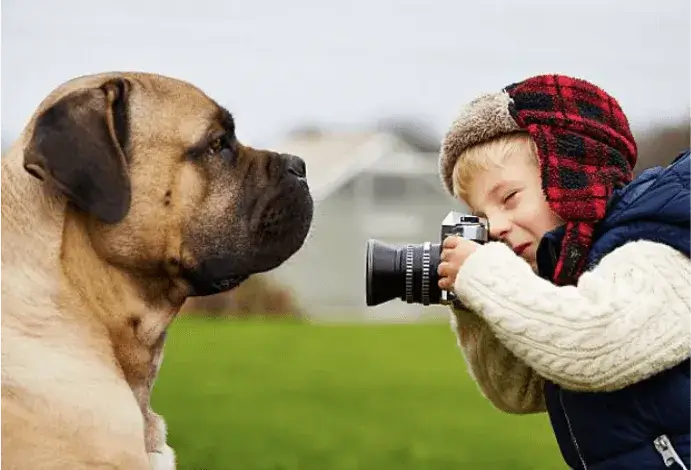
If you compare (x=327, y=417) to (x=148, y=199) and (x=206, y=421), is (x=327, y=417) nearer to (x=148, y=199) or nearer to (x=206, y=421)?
(x=206, y=421)

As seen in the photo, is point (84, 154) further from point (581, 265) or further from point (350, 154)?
point (350, 154)

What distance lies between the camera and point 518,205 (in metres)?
2.47

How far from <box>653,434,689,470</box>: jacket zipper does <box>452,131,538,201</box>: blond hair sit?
0.69 meters

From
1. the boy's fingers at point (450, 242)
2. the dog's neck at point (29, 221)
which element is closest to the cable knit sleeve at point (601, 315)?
the boy's fingers at point (450, 242)

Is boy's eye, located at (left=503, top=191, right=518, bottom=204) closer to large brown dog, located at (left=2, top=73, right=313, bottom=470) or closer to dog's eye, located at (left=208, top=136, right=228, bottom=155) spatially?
large brown dog, located at (left=2, top=73, right=313, bottom=470)

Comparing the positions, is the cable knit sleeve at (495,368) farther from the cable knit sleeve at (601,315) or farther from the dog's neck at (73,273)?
the dog's neck at (73,273)

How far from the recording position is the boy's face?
2459 millimetres

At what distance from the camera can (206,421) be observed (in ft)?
18.4

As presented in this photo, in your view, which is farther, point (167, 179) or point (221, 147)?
point (221, 147)

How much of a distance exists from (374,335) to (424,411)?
5.79 m

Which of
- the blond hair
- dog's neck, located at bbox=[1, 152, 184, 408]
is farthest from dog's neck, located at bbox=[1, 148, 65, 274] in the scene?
the blond hair

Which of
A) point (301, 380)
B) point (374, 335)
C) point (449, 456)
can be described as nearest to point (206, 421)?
point (449, 456)

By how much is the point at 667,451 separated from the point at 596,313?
0.37 meters

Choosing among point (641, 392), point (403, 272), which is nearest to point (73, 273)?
point (403, 272)
